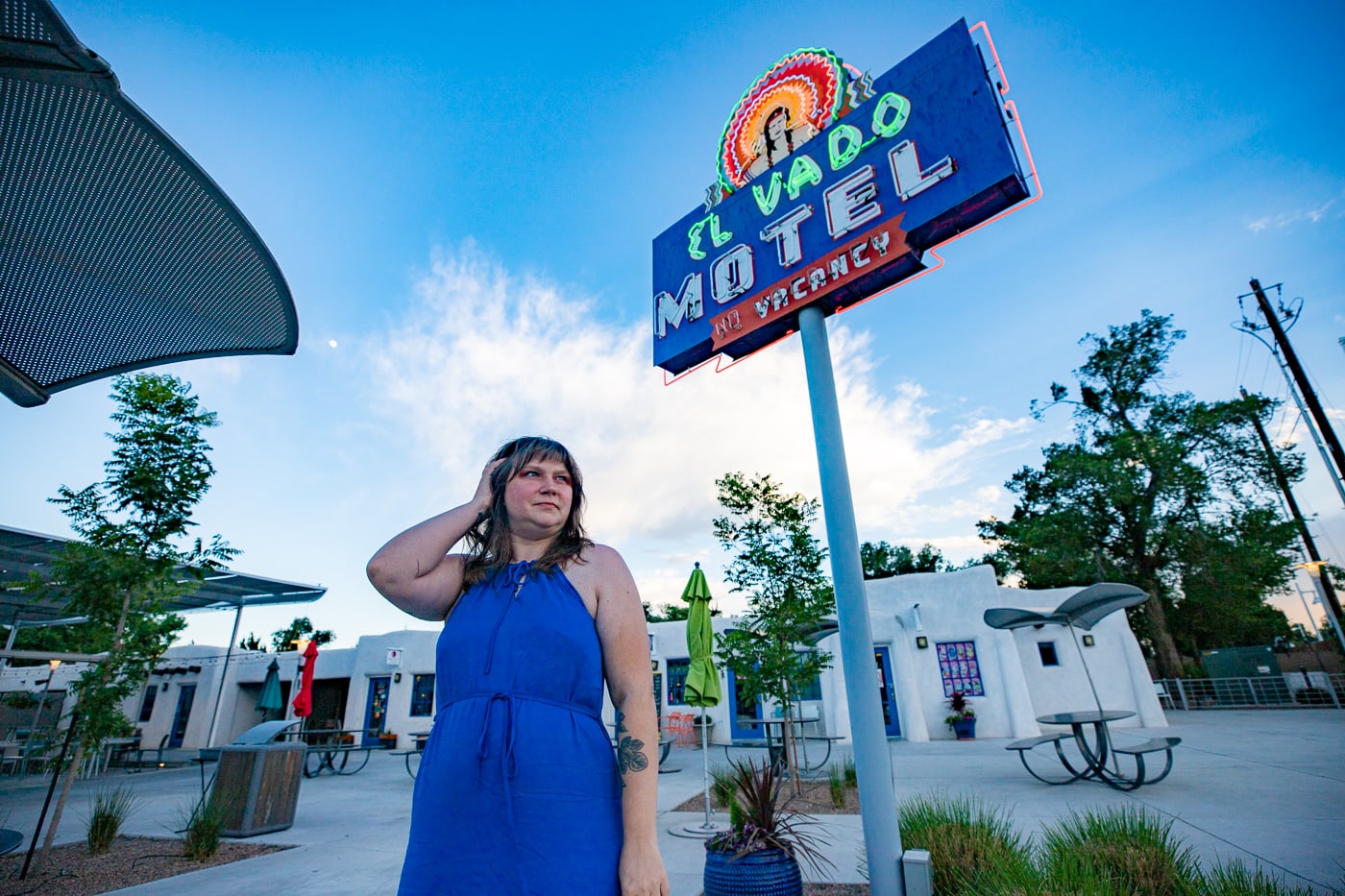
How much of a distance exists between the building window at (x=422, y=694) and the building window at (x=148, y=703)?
1162 cm

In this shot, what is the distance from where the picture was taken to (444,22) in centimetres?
836

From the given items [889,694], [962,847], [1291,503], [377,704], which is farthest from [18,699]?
[1291,503]

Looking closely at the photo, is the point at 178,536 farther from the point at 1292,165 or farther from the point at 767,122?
the point at 1292,165

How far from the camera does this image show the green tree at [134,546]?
529cm

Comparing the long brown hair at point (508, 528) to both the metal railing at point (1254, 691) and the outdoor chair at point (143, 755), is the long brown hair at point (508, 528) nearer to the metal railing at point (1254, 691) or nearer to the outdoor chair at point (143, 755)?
the outdoor chair at point (143, 755)

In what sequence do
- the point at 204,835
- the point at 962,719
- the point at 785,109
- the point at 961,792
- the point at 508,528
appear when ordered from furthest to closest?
the point at 962,719 < the point at 961,792 < the point at 785,109 < the point at 204,835 < the point at 508,528

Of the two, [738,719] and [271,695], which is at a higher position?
[271,695]

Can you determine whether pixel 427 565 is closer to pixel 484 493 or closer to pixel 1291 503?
pixel 484 493

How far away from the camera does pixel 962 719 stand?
1346cm

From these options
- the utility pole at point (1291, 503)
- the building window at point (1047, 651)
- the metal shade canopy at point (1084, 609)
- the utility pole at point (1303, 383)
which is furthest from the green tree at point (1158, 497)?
the metal shade canopy at point (1084, 609)

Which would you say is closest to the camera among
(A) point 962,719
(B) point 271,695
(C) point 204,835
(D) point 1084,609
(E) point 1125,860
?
(E) point 1125,860

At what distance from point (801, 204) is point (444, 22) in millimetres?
6758

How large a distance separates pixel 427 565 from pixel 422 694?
66.7 ft

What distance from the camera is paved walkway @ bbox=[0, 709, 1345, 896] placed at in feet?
13.5
